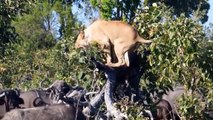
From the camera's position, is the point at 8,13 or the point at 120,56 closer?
the point at 120,56

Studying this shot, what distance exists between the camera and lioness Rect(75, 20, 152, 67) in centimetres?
1081

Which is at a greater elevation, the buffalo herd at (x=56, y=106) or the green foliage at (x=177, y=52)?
the green foliage at (x=177, y=52)

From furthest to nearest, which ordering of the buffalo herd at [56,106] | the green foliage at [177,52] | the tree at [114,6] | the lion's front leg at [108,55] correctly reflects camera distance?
the tree at [114,6] < the buffalo herd at [56,106] < the lion's front leg at [108,55] < the green foliage at [177,52]

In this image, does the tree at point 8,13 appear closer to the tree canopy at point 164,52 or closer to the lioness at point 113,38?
the tree canopy at point 164,52

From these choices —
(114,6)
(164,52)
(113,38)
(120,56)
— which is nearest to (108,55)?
(120,56)

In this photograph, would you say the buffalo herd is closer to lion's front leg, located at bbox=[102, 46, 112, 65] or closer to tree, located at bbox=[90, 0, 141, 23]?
lion's front leg, located at bbox=[102, 46, 112, 65]

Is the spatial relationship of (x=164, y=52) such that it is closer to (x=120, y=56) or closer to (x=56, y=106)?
(x=120, y=56)

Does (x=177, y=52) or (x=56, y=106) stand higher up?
(x=177, y=52)

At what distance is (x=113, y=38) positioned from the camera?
1108 centimetres

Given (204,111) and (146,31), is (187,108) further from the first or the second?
(146,31)

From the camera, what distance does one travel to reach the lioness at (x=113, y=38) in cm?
1081

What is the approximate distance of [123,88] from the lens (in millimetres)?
11164

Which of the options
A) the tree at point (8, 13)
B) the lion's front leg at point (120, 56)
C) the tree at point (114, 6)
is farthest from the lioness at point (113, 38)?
the tree at point (114, 6)

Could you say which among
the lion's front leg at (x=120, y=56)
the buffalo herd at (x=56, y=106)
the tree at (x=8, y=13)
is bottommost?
the buffalo herd at (x=56, y=106)
